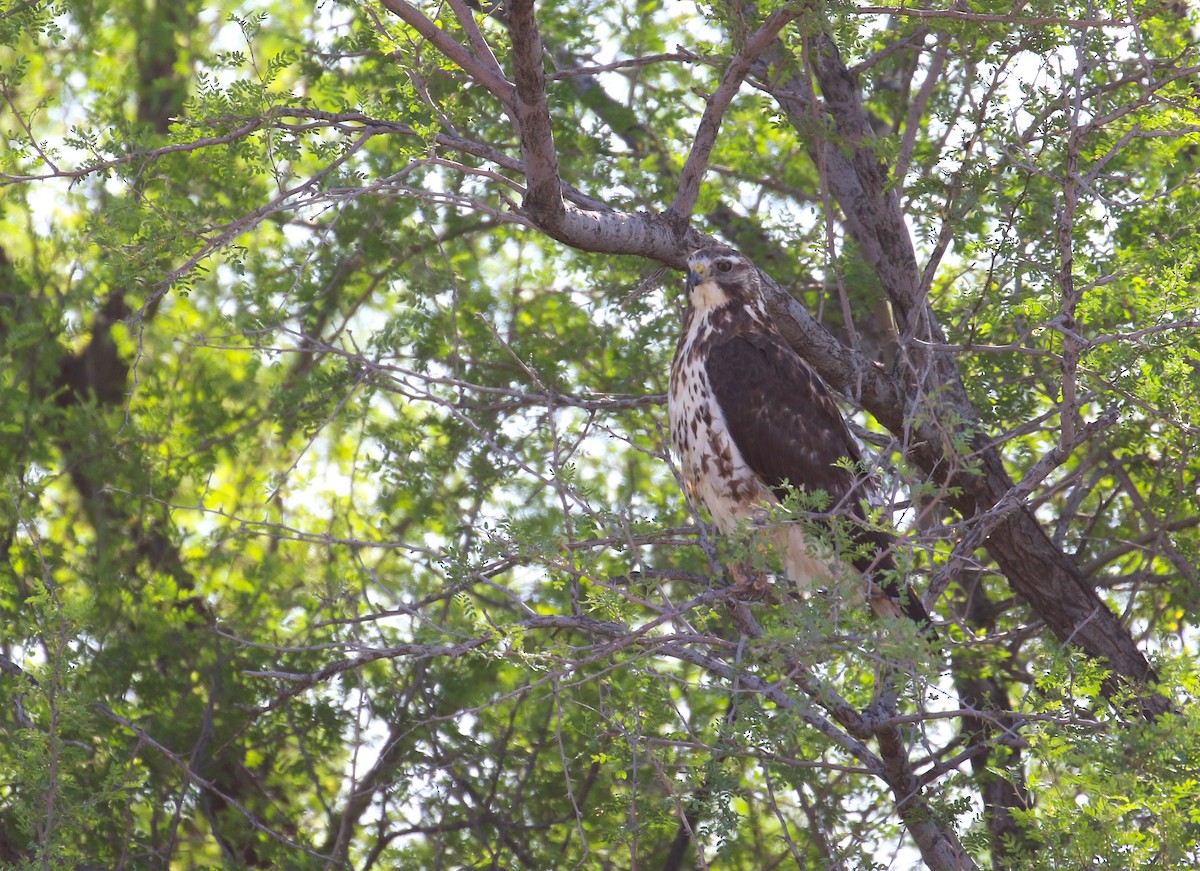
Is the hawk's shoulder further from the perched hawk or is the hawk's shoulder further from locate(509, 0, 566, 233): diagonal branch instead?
locate(509, 0, 566, 233): diagonal branch

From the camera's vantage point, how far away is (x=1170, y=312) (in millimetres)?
4074

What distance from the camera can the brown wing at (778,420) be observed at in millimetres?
4770

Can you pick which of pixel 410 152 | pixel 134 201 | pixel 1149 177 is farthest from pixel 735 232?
pixel 134 201

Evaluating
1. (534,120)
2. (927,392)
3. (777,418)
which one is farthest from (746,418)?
(534,120)

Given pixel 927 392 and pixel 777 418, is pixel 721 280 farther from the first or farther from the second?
pixel 927 392

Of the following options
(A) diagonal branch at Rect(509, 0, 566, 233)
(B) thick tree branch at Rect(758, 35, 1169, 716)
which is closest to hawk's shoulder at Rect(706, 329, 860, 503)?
(B) thick tree branch at Rect(758, 35, 1169, 716)

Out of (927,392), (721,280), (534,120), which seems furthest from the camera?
(721,280)

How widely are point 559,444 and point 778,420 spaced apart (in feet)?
2.63

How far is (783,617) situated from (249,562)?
3.51m

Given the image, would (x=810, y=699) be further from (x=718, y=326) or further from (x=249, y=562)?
(x=249, y=562)

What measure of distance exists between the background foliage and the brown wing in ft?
0.89

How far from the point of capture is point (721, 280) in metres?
4.96

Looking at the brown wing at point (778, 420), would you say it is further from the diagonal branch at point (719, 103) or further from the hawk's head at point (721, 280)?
the diagonal branch at point (719, 103)

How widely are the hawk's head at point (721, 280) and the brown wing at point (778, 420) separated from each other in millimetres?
183
